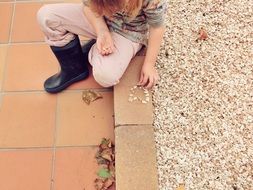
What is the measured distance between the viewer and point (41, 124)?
5.18 feet

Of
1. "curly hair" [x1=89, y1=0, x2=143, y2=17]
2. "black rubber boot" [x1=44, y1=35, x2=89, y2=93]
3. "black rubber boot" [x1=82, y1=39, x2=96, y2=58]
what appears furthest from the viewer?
"black rubber boot" [x1=82, y1=39, x2=96, y2=58]

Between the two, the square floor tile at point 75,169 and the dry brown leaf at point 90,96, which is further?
the dry brown leaf at point 90,96

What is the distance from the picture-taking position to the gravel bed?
4.65 ft

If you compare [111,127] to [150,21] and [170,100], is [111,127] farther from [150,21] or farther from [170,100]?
[150,21]

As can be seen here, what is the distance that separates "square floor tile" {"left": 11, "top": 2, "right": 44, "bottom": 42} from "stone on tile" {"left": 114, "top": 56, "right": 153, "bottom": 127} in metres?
0.51

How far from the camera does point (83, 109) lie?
5.27ft

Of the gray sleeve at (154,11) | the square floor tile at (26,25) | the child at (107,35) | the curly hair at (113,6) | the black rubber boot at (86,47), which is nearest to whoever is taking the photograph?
the curly hair at (113,6)

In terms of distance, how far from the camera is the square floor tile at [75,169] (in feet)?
4.77

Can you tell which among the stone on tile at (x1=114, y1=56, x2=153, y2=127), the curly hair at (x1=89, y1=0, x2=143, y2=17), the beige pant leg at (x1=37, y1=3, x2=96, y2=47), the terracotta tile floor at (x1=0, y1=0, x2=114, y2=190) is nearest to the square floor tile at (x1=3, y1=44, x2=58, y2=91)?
the terracotta tile floor at (x1=0, y1=0, x2=114, y2=190)

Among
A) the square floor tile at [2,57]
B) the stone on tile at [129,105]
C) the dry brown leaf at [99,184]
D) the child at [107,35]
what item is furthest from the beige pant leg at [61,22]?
the dry brown leaf at [99,184]

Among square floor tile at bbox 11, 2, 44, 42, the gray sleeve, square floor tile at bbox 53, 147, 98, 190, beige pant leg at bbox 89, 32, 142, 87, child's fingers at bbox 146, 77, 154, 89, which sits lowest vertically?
square floor tile at bbox 53, 147, 98, 190

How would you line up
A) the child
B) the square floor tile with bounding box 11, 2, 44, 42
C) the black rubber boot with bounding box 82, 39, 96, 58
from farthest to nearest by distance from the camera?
the square floor tile with bounding box 11, 2, 44, 42 < the black rubber boot with bounding box 82, 39, 96, 58 < the child

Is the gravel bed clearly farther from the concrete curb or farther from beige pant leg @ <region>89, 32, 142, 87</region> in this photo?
beige pant leg @ <region>89, 32, 142, 87</region>

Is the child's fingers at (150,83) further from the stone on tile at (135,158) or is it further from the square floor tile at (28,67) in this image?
the square floor tile at (28,67)
